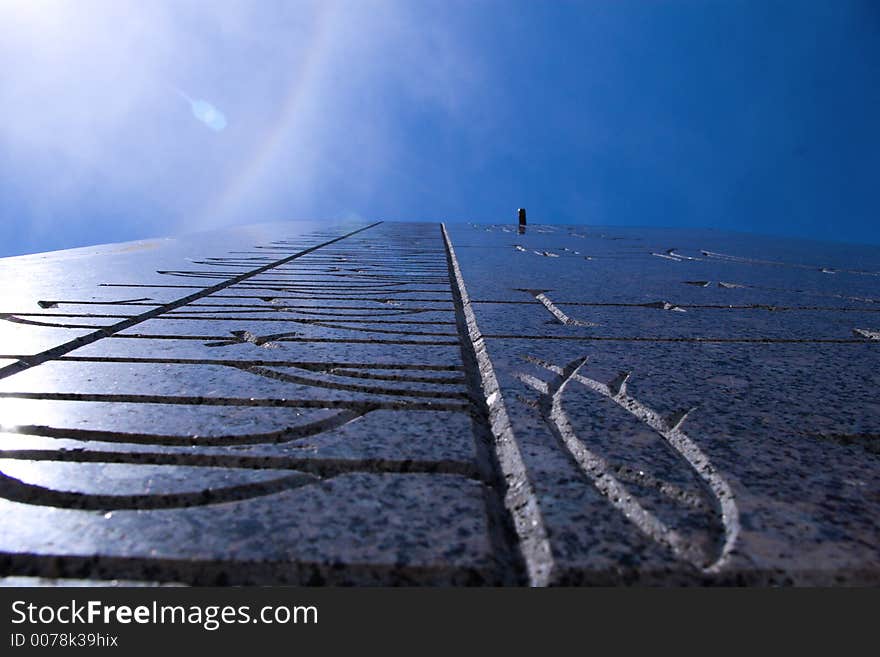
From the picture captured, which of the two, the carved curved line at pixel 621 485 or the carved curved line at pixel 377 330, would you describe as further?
the carved curved line at pixel 377 330

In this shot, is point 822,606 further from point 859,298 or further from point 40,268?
point 40,268

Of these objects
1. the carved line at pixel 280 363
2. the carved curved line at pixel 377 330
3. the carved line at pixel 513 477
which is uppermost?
the carved curved line at pixel 377 330

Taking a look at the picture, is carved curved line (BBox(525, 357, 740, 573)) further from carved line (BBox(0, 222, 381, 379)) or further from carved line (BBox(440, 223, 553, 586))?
carved line (BBox(0, 222, 381, 379))

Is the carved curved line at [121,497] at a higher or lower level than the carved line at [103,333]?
lower

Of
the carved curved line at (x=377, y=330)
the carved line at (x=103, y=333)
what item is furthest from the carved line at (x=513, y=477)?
the carved line at (x=103, y=333)

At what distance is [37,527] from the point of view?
2.03ft

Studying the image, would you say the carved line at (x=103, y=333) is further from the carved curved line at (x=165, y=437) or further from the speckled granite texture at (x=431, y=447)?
the carved curved line at (x=165, y=437)

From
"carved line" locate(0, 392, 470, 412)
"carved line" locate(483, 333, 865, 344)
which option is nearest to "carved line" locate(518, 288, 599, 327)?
"carved line" locate(483, 333, 865, 344)

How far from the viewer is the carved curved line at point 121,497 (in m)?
0.66

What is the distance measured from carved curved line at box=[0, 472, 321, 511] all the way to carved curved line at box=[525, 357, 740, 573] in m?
0.35

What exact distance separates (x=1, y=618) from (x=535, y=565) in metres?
0.44

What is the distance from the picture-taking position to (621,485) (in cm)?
72

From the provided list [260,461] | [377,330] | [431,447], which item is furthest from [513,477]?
[377,330]

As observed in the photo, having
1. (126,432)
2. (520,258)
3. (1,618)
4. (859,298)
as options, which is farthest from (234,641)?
(520,258)
